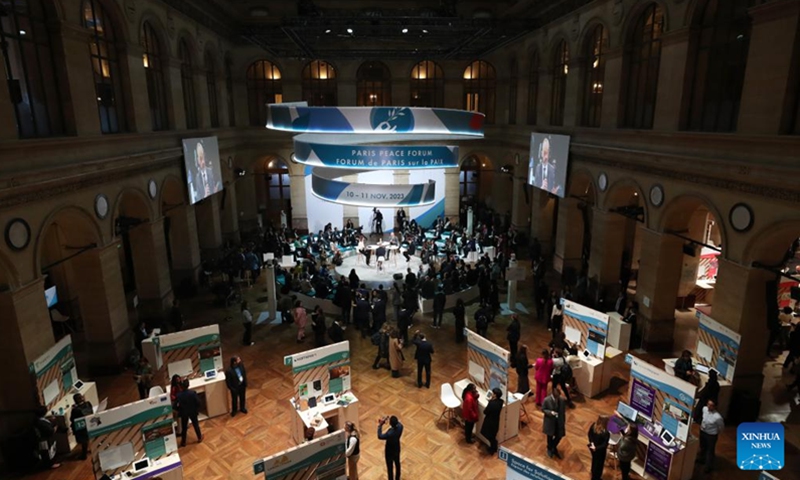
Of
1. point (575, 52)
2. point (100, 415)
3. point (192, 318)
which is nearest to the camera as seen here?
point (100, 415)

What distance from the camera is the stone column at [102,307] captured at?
11547 mm

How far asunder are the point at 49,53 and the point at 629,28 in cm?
1400

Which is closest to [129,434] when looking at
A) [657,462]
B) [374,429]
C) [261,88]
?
[374,429]

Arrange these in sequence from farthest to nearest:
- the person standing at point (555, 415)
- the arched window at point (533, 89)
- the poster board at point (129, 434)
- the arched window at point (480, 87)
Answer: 1. the arched window at point (480, 87)
2. the arched window at point (533, 89)
3. the person standing at point (555, 415)
4. the poster board at point (129, 434)

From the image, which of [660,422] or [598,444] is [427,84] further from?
[598,444]

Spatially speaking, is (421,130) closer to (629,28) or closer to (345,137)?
(345,137)

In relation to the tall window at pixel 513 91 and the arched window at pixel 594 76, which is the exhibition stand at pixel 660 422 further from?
the tall window at pixel 513 91

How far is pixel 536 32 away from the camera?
1988 cm

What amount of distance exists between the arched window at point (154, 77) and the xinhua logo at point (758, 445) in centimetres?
1558

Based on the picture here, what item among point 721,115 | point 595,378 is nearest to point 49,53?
point 595,378

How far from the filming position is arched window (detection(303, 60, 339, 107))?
24.8m

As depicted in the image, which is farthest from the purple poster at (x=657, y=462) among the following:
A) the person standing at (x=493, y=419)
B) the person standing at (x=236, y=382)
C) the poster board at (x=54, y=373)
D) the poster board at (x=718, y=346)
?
the poster board at (x=54, y=373)

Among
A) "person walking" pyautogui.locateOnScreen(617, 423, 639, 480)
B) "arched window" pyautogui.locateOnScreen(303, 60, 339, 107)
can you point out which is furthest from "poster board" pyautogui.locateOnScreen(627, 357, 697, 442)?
"arched window" pyautogui.locateOnScreen(303, 60, 339, 107)

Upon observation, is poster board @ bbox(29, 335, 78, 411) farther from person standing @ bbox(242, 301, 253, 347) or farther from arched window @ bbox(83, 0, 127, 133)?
arched window @ bbox(83, 0, 127, 133)
